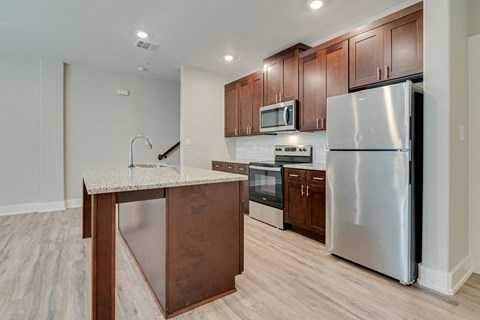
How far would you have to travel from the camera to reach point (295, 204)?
10.1 feet

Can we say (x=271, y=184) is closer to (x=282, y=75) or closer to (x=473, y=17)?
(x=282, y=75)

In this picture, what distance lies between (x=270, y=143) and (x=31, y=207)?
427 centimetres

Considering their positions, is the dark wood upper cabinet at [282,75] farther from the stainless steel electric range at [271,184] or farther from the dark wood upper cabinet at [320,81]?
the stainless steel electric range at [271,184]

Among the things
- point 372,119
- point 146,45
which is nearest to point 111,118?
point 146,45

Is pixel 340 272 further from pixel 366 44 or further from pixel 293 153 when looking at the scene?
pixel 366 44

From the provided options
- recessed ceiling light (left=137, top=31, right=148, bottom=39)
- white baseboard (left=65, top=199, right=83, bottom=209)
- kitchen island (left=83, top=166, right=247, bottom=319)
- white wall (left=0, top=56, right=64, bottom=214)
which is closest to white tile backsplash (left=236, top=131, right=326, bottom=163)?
kitchen island (left=83, top=166, right=247, bottom=319)

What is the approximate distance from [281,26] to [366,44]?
1.02 meters

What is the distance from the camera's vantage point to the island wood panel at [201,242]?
1.56m

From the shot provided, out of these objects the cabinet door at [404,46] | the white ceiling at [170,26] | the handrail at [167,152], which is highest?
the white ceiling at [170,26]

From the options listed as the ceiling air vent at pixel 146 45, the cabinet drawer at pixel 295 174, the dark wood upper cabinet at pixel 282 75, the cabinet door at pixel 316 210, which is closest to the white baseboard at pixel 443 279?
the cabinet door at pixel 316 210

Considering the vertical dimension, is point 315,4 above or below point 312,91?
above

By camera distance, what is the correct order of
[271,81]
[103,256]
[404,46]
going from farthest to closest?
1. [271,81]
2. [404,46]
3. [103,256]

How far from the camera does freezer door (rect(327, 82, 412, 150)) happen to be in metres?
1.91

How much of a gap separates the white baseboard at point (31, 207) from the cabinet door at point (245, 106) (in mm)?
3495
